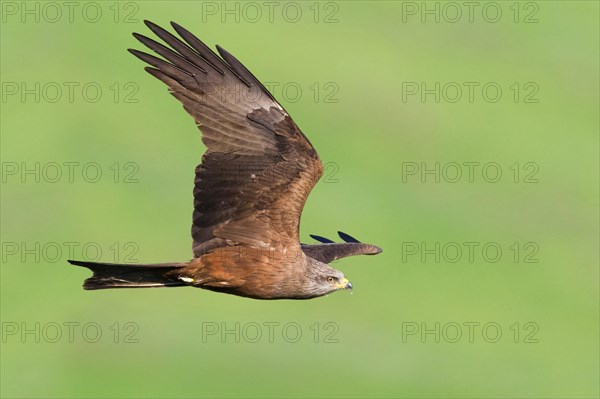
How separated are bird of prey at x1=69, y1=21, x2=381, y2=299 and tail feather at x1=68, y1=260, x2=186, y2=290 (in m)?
0.01

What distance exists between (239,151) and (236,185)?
17.0 inches

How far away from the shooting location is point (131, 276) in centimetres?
1898

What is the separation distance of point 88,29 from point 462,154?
69.9ft

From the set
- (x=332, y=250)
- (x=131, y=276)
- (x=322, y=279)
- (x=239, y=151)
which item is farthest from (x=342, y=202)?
(x=131, y=276)

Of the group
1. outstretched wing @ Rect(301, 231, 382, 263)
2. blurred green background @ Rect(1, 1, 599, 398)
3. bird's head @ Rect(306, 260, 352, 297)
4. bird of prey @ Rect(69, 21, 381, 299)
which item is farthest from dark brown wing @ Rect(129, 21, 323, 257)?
blurred green background @ Rect(1, 1, 599, 398)

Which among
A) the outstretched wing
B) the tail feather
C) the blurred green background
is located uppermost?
the blurred green background

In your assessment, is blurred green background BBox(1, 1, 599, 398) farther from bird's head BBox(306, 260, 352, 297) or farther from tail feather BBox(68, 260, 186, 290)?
tail feather BBox(68, 260, 186, 290)

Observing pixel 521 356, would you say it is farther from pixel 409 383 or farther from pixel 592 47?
pixel 592 47

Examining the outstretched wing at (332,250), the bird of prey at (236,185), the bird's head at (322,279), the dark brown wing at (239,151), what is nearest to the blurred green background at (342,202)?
the outstretched wing at (332,250)

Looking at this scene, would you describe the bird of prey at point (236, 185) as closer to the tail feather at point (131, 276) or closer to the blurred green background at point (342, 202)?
the tail feather at point (131, 276)

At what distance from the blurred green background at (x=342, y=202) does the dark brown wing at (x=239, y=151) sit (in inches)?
1468

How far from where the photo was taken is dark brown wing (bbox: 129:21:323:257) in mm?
18953

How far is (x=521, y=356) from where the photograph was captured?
64188 mm

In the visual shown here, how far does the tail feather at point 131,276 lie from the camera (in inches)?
741
